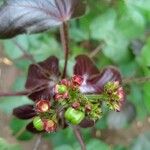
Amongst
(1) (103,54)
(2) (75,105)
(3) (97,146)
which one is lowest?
(3) (97,146)

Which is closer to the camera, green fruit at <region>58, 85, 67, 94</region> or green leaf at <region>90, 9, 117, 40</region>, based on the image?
green fruit at <region>58, 85, 67, 94</region>

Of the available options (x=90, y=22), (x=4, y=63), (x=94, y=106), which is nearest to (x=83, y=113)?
(x=94, y=106)

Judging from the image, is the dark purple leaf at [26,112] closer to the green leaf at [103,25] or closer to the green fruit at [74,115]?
the green fruit at [74,115]

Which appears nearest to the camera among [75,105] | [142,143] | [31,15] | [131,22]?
[75,105]

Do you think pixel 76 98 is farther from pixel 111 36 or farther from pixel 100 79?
pixel 111 36

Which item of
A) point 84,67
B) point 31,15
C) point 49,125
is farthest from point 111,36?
point 49,125

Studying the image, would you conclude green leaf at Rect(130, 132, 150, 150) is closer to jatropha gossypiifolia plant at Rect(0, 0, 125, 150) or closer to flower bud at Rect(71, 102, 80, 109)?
jatropha gossypiifolia plant at Rect(0, 0, 125, 150)

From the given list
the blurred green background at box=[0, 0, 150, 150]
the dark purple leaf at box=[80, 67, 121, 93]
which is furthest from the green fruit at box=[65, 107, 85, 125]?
the blurred green background at box=[0, 0, 150, 150]
